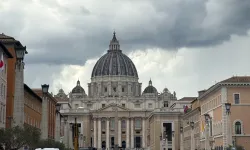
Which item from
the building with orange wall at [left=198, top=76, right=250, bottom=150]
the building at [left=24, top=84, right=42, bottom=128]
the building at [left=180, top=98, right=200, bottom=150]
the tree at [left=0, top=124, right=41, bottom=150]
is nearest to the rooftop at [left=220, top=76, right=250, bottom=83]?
the building with orange wall at [left=198, top=76, right=250, bottom=150]

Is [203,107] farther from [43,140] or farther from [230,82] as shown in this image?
[43,140]

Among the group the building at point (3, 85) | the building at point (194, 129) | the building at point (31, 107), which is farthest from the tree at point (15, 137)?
the building at point (194, 129)

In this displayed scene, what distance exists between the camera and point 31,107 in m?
87.7

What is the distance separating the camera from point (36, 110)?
9488 centimetres

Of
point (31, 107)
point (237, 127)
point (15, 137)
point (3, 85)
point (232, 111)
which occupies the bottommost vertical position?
point (15, 137)

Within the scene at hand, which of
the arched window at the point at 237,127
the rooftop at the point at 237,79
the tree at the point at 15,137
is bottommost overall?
the tree at the point at 15,137

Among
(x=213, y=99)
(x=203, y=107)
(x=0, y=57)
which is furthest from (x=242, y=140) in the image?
(x=0, y=57)

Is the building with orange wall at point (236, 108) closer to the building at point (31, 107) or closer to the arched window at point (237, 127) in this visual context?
the arched window at point (237, 127)

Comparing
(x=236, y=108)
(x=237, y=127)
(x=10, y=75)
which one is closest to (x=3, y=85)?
(x=10, y=75)

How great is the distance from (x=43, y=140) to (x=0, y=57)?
7.88m

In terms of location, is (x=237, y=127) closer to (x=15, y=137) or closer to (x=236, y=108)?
(x=236, y=108)

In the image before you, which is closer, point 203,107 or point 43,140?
point 43,140

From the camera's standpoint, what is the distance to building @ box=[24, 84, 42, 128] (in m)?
81.0

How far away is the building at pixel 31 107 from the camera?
266 feet
